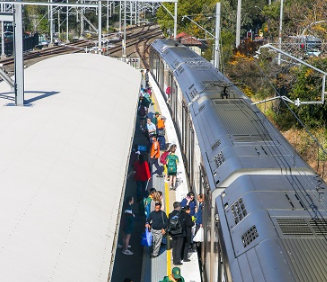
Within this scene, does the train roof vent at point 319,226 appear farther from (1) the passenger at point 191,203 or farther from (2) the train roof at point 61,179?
(1) the passenger at point 191,203

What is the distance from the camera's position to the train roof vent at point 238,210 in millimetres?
7759

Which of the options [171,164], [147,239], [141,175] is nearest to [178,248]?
[147,239]

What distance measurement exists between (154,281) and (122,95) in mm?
7688

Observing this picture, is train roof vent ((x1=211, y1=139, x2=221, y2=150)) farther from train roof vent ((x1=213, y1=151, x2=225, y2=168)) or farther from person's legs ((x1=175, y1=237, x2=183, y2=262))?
person's legs ((x1=175, y1=237, x2=183, y2=262))

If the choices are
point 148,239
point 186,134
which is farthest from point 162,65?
point 148,239

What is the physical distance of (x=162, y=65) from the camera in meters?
27.9

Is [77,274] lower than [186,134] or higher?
lower

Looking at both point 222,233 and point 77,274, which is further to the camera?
point 222,233

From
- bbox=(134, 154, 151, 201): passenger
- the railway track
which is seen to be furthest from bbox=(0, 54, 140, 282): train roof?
the railway track

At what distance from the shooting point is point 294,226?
7.09m

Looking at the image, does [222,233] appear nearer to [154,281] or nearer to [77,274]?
[77,274]

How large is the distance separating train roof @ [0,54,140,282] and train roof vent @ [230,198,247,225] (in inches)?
57.0

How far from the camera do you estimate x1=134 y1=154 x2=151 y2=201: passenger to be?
47.4 feet

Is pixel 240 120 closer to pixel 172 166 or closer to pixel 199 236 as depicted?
pixel 199 236
